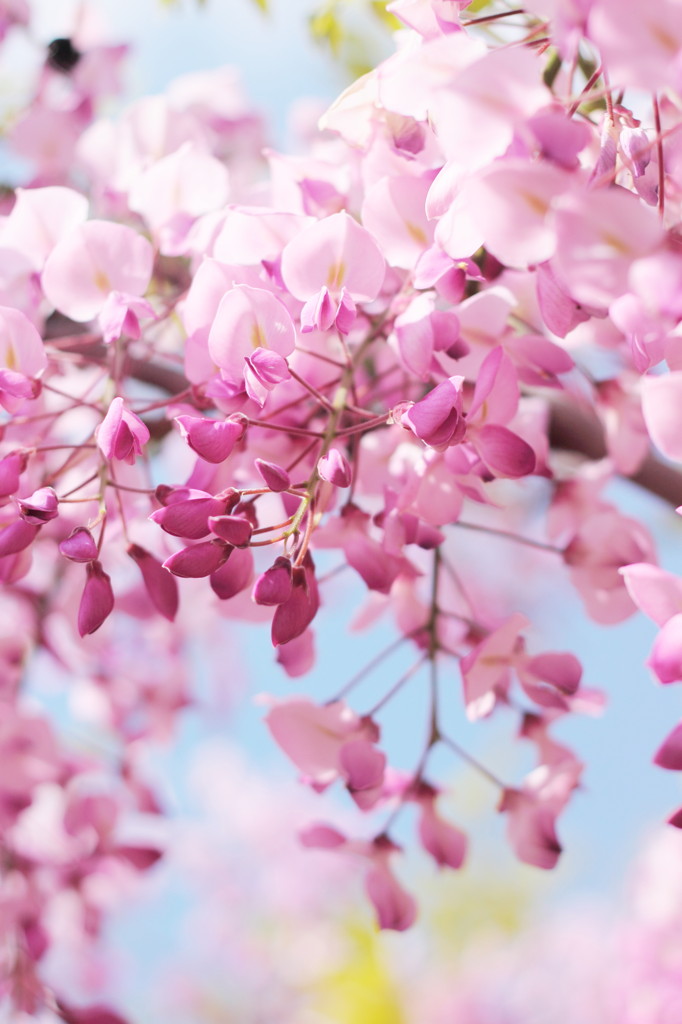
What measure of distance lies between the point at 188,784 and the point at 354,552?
7.45 ft

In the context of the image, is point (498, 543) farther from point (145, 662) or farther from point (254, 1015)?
point (254, 1015)

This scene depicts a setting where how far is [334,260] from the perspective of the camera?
391mm

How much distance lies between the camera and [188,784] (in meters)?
2.54

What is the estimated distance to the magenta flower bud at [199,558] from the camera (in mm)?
342

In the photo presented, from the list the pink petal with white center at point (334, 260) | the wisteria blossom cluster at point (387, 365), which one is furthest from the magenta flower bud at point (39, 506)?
the pink petal with white center at point (334, 260)

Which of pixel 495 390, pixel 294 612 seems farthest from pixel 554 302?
pixel 294 612

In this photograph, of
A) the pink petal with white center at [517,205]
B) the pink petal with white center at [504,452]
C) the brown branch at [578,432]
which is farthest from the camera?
the brown branch at [578,432]

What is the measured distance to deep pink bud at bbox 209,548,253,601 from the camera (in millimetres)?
377

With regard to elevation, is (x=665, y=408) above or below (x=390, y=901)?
above

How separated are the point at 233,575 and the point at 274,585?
4cm

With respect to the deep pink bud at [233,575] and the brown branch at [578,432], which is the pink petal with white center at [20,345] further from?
the brown branch at [578,432]

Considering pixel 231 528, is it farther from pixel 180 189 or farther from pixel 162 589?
pixel 180 189

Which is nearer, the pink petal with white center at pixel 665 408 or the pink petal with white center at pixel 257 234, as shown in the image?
the pink petal with white center at pixel 665 408

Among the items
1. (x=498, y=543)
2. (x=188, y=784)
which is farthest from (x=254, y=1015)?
(x=498, y=543)
